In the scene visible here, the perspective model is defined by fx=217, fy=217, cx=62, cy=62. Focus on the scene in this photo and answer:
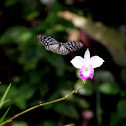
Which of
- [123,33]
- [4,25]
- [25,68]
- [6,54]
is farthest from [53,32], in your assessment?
[123,33]

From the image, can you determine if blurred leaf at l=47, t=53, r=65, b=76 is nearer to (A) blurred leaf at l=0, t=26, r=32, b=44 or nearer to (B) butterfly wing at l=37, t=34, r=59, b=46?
(A) blurred leaf at l=0, t=26, r=32, b=44

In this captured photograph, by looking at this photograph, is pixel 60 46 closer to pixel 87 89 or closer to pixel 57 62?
pixel 57 62

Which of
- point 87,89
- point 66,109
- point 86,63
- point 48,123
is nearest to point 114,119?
point 87,89

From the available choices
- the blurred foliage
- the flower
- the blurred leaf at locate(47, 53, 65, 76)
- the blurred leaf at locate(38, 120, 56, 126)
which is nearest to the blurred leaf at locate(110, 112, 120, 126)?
the blurred foliage

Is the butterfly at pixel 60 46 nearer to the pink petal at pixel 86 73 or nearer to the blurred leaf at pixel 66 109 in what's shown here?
the pink petal at pixel 86 73

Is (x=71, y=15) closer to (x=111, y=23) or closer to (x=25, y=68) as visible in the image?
(x=111, y=23)

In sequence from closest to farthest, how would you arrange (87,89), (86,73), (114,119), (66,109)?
(86,73)
(66,109)
(114,119)
(87,89)

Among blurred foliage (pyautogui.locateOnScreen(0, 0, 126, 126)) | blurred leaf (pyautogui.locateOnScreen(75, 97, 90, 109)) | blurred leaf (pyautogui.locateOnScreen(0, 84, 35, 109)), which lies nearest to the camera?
blurred leaf (pyautogui.locateOnScreen(0, 84, 35, 109))
